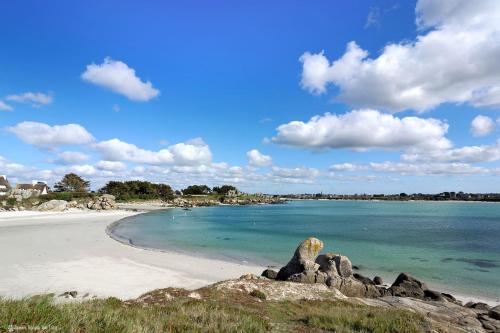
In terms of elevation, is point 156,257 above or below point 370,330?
below

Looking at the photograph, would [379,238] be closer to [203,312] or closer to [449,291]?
[449,291]

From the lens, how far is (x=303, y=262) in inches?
810

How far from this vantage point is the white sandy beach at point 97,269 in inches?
774

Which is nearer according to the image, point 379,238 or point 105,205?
point 379,238

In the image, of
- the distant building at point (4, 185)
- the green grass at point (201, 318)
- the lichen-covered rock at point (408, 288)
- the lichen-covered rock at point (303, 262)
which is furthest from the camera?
the distant building at point (4, 185)

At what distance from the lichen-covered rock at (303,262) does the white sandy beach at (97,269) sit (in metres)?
5.32

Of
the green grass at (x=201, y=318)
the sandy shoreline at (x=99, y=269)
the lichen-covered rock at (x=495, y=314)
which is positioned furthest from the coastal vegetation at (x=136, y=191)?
the lichen-covered rock at (x=495, y=314)

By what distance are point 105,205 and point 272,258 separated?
314ft

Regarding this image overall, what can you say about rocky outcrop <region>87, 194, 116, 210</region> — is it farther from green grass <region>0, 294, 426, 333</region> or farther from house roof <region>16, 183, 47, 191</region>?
green grass <region>0, 294, 426, 333</region>

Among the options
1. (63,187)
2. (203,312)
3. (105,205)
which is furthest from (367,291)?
(63,187)

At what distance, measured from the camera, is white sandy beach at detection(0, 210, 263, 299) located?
19.6 meters

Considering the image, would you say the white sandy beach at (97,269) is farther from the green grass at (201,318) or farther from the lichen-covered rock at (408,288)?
the lichen-covered rock at (408,288)

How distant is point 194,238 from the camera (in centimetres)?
5028

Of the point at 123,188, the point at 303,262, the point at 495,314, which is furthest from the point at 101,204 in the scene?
the point at 495,314
